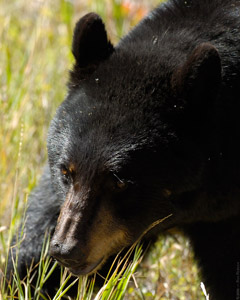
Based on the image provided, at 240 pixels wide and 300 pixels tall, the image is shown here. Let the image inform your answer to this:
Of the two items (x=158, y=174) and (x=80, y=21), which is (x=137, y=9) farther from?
(x=158, y=174)

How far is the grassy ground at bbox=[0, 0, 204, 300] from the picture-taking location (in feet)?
15.8

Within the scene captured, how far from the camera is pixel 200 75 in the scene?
356cm

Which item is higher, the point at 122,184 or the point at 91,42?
the point at 91,42

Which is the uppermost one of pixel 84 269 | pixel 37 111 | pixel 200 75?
pixel 200 75

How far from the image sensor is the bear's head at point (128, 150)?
3543 mm

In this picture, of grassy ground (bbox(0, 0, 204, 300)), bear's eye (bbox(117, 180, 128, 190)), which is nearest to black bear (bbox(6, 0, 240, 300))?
bear's eye (bbox(117, 180, 128, 190))

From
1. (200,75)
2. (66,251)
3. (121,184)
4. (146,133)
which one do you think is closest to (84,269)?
(66,251)

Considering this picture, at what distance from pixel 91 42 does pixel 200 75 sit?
702mm

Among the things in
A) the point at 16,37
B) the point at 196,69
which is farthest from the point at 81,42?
the point at 16,37

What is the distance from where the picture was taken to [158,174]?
3639mm

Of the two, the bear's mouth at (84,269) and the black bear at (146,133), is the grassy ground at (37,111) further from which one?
the black bear at (146,133)

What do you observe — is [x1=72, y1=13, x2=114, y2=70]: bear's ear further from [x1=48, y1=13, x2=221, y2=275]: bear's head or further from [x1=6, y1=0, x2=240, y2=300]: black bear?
[x1=48, y1=13, x2=221, y2=275]: bear's head

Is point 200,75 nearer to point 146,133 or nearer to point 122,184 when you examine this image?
point 146,133

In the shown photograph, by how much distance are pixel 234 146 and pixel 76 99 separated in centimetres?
81
